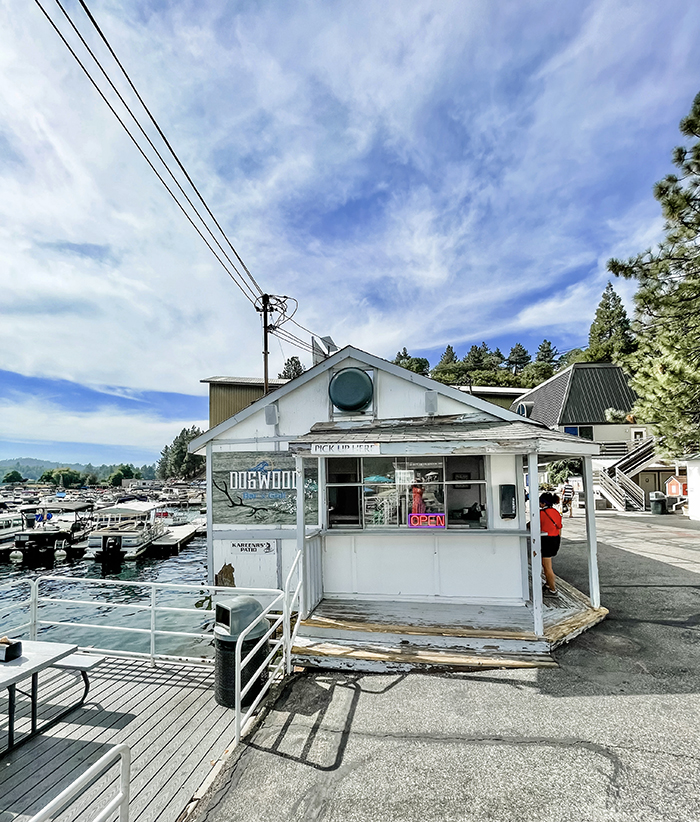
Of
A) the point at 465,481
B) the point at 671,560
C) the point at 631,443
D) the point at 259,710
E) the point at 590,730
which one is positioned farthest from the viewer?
the point at 631,443

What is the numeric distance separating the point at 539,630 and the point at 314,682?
305 centimetres

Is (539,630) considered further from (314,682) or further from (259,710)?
(259,710)

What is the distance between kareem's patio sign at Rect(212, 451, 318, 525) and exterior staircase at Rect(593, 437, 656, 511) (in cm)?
2154

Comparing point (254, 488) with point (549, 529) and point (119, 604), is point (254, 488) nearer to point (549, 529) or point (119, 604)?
point (119, 604)

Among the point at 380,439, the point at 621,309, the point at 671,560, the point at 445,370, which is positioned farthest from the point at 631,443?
the point at 445,370

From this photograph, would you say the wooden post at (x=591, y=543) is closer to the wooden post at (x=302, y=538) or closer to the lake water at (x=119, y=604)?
the wooden post at (x=302, y=538)

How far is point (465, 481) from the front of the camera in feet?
25.3

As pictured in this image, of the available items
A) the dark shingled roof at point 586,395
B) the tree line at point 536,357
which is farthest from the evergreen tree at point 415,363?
the dark shingled roof at point 586,395

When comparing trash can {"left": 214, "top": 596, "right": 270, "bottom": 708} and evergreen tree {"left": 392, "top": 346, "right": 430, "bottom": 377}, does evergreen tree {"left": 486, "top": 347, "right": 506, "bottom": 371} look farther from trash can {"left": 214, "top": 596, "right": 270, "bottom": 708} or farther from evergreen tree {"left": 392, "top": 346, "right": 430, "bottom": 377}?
trash can {"left": 214, "top": 596, "right": 270, "bottom": 708}

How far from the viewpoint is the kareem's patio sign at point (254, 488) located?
941 centimetres

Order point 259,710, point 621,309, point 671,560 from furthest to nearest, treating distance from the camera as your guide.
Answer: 1. point 621,309
2. point 671,560
3. point 259,710

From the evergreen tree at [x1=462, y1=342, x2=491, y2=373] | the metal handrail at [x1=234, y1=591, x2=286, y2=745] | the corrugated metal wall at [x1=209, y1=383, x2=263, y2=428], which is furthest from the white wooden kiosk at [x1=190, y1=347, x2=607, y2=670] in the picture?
the evergreen tree at [x1=462, y1=342, x2=491, y2=373]

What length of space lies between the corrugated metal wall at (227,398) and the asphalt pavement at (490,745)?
590 inches

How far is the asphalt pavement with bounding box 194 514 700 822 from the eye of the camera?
3291 mm
